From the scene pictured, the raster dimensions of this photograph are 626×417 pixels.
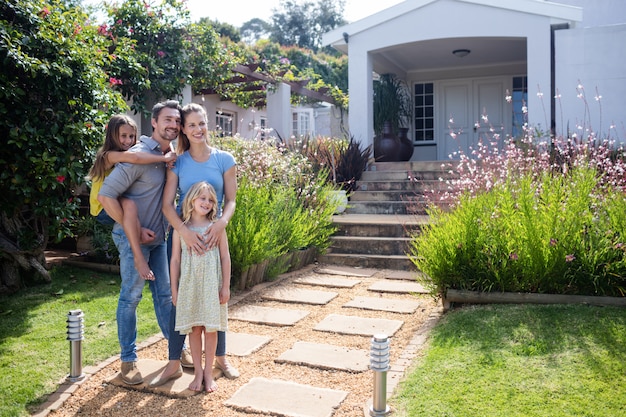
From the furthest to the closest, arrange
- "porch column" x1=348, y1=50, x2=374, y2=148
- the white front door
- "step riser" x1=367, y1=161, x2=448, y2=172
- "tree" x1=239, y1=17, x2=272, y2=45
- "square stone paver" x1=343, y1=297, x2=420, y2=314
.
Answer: "tree" x1=239, y1=17, x2=272, y2=45, the white front door, "porch column" x1=348, y1=50, x2=374, y2=148, "step riser" x1=367, y1=161, x2=448, y2=172, "square stone paver" x1=343, y1=297, x2=420, y2=314

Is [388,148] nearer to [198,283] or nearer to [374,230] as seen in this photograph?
[374,230]

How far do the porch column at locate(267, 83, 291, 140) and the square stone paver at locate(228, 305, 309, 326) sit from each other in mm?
8082

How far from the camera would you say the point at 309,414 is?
10.1 ft

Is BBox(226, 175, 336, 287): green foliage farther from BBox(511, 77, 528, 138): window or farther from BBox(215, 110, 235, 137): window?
BBox(215, 110, 235, 137): window

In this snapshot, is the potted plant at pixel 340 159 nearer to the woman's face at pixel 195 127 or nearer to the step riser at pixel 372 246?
the step riser at pixel 372 246

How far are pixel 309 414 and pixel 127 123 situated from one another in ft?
6.94

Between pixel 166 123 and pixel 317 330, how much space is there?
2138 millimetres

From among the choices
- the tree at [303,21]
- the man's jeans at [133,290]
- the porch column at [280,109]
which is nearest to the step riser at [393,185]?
the porch column at [280,109]

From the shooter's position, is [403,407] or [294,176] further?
[294,176]

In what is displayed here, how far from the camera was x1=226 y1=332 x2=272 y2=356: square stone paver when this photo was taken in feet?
13.6

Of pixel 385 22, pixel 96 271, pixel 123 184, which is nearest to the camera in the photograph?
pixel 123 184

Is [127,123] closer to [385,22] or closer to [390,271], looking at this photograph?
[390,271]

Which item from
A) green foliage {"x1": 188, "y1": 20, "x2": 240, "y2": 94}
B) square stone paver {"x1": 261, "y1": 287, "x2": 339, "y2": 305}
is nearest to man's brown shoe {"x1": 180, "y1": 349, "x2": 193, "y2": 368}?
square stone paver {"x1": 261, "y1": 287, "x2": 339, "y2": 305}

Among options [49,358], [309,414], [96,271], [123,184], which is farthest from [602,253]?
[96,271]
